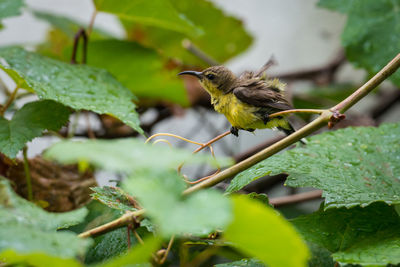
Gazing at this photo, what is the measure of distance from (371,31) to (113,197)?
4.03 feet

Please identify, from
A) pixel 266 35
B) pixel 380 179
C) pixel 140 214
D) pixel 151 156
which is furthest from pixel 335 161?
pixel 266 35

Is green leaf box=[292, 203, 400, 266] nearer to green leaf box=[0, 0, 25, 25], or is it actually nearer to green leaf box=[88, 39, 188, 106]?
green leaf box=[88, 39, 188, 106]

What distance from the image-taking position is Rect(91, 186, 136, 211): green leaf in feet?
2.93

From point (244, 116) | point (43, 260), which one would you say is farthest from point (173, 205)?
point (244, 116)

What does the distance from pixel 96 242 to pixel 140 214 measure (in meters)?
0.37

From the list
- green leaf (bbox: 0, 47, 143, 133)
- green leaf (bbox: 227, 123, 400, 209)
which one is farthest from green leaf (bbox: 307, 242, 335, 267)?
green leaf (bbox: 0, 47, 143, 133)

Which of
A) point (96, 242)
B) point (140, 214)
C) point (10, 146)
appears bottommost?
point (96, 242)

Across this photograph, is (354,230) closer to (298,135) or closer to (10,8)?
(298,135)

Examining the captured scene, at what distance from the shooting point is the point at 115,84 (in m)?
1.43

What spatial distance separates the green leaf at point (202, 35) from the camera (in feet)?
8.46

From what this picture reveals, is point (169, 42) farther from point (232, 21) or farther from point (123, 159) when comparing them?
point (123, 159)

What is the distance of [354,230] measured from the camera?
3.19ft

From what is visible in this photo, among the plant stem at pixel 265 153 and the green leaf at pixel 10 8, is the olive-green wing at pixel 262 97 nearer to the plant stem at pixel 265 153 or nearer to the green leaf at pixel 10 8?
the plant stem at pixel 265 153

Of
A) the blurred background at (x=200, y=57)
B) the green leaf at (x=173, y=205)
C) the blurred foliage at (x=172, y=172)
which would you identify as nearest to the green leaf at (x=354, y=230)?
the blurred foliage at (x=172, y=172)
